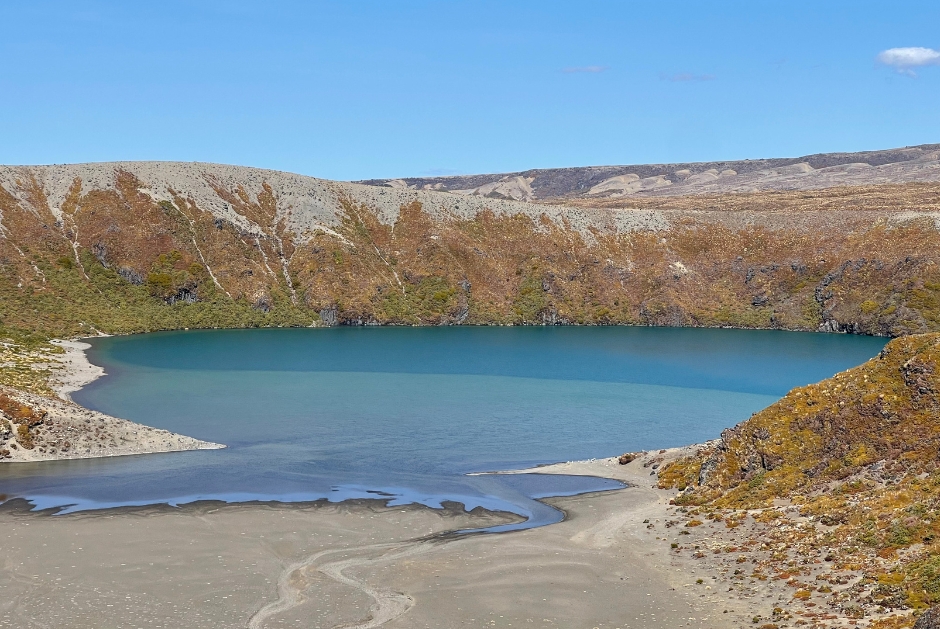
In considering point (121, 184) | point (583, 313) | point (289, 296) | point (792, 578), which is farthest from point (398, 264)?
point (792, 578)

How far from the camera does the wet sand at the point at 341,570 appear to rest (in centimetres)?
3491

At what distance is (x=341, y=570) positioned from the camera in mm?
40938

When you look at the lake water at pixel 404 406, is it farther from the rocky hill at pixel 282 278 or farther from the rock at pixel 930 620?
the rock at pixel 930 620

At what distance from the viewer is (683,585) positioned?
124 ft

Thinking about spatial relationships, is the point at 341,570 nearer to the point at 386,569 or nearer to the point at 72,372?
the point at 386,569

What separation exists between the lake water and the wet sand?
4.36 m

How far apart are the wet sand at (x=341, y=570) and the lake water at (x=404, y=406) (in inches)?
172

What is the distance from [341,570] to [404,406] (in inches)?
1868

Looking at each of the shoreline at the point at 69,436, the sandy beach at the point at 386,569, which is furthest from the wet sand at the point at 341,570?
the shoreline at the point at 69,436

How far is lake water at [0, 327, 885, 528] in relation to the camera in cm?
5828

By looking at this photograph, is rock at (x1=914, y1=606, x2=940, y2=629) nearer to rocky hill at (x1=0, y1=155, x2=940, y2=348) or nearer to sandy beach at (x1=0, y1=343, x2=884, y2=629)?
sandy beach at (x1=0, y1=343, x2=884, y2=629)

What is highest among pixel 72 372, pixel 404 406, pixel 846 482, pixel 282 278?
pixel 282 278

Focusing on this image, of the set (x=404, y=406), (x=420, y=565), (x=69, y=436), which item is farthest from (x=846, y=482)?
(x=69, y=436)

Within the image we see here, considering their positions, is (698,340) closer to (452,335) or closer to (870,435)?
(452,335)
